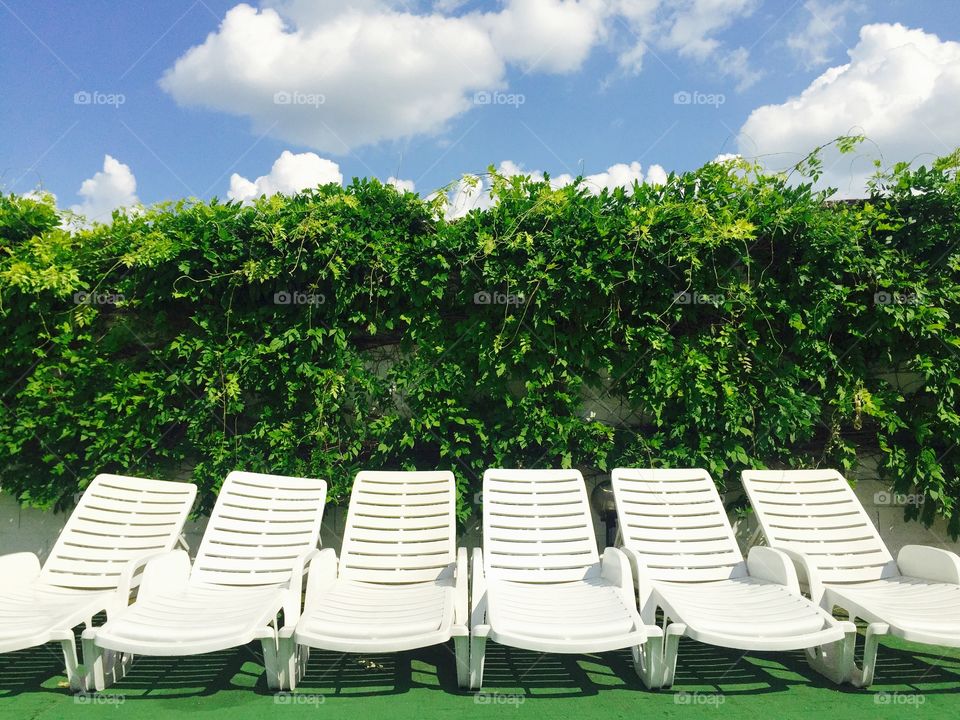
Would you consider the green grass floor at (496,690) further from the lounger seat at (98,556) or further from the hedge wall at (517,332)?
the hedge wall at (517,332)

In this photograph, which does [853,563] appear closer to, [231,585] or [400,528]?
[400,528]

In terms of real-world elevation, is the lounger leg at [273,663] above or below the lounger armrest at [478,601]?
below

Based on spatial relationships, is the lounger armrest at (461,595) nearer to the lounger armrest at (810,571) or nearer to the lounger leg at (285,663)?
the lounger leg at (285,663)

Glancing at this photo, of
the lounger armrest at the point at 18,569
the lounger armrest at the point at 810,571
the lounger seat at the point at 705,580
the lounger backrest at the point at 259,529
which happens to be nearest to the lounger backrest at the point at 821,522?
the lounger armrest at the point at 810,571

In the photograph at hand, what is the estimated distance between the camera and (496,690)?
3252mm

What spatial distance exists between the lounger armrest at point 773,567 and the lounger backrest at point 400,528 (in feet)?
6.67

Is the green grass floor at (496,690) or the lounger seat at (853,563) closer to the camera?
the green grass floor at (496,690)

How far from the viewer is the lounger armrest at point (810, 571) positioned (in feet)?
11.9

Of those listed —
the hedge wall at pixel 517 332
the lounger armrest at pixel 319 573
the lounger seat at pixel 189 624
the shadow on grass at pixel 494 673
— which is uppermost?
the hedge wall at pixel 517 332

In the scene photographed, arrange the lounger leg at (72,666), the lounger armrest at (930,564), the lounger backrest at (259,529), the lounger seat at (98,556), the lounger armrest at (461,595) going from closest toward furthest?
the lounger leg at (72,666)
the lounger armrest at (461,595)
the lounger seat at (98,556)
the lounger armrest at (930,564)
the lounger backrest at (259,529)

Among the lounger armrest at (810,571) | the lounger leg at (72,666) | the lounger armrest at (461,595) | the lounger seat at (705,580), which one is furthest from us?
the lounger armrest at (810,571)

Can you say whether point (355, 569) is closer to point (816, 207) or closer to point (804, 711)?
point (804, 711)

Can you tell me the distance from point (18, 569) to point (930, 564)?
598cm

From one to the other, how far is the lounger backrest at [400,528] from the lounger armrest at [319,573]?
6.7 inches
